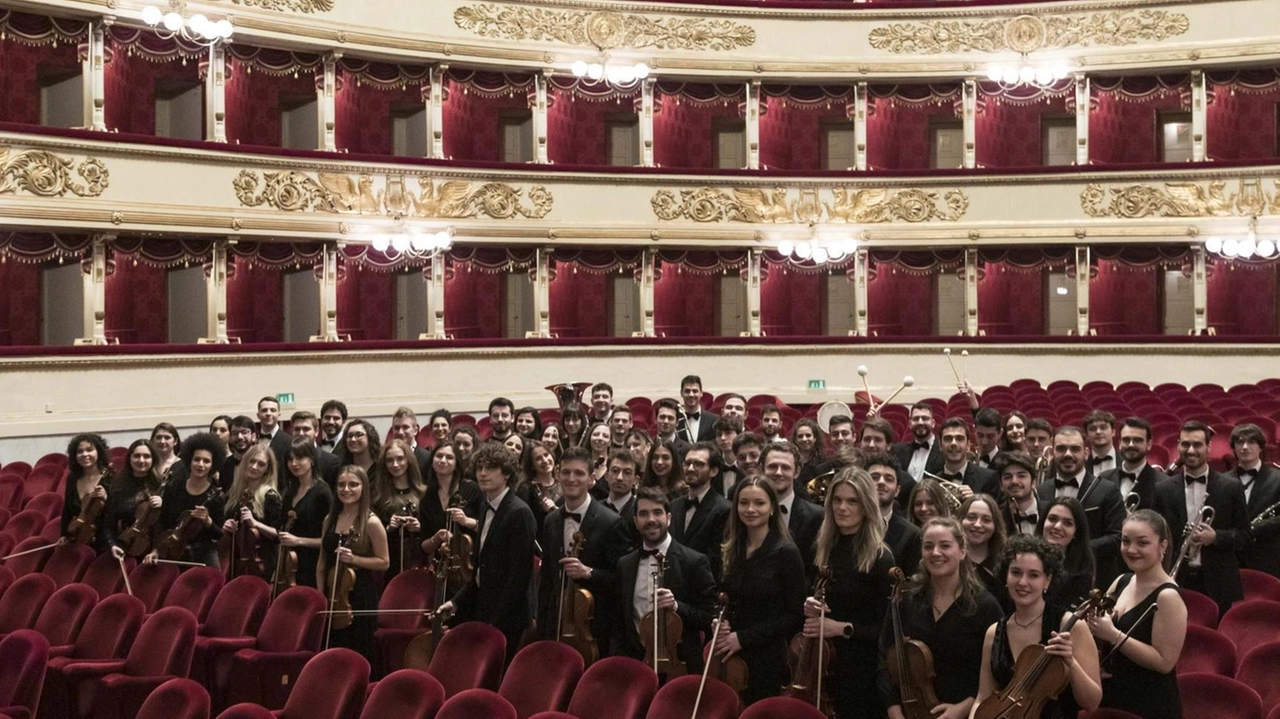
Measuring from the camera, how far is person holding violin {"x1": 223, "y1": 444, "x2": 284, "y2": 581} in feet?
23.2

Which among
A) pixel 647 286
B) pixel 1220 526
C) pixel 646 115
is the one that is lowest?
pixel 1220 526

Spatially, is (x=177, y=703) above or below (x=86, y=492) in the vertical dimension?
below

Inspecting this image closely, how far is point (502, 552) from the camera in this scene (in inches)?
230

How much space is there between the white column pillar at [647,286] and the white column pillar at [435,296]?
259 centimetres

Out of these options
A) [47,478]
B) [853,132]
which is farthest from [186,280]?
[853,132]

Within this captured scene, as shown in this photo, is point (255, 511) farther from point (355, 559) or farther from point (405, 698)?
point (405, 698)

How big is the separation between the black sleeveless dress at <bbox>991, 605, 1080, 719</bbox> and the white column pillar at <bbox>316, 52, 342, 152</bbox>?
12966 millimetres

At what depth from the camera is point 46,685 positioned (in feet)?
20.5

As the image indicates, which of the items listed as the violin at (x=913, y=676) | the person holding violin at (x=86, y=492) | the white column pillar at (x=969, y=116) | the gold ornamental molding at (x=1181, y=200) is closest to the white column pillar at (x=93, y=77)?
the person holding violin at (x=86, y=492)

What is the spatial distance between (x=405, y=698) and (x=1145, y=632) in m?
2.54

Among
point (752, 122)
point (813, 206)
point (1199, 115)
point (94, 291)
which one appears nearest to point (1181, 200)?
point (1199, 115)

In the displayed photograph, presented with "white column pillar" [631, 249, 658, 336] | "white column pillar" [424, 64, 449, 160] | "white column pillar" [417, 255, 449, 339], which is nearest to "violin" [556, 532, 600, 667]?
"white column pillar" [417, 255, 449, 339]

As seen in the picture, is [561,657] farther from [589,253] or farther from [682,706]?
[589,253]

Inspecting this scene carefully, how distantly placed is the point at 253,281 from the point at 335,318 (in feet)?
4.20
